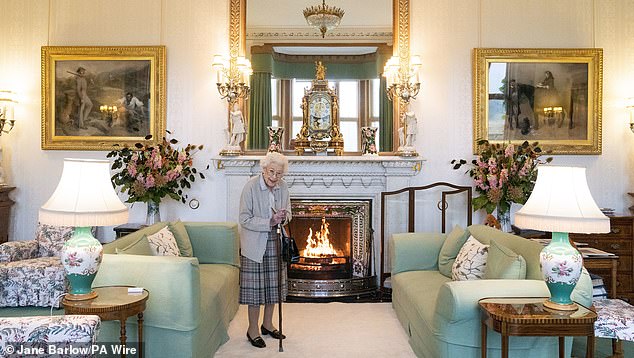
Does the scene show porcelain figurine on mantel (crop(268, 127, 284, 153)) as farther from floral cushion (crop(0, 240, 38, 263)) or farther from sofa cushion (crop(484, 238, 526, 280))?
sofa cushion (crop(484, 238, 526, 280))

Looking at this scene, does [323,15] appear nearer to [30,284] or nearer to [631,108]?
[631,108]

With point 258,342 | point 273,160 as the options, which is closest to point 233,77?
point 273,160

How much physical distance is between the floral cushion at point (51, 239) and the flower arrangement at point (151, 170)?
698 millimetres

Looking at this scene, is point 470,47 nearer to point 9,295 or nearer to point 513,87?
point 513,87

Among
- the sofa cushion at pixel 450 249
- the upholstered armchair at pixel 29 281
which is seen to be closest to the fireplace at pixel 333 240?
the sofa cushion at pixel 450 249

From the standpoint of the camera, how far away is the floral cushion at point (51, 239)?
5.72 m

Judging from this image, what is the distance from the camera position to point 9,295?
5.17 metres

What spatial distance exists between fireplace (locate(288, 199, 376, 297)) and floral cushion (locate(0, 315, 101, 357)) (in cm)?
392

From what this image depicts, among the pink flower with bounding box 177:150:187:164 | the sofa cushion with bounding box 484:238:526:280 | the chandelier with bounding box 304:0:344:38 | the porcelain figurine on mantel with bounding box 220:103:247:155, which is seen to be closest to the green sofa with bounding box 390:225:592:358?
the sofa cushion with bounding box 484:238:526:280

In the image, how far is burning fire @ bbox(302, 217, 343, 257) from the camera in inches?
261

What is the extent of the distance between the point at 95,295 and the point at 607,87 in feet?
18.9

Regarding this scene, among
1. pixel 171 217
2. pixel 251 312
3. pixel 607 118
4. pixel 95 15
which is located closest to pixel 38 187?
pixel 171 217

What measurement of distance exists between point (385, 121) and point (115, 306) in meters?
4.15

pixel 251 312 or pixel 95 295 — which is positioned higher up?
pixel 95 295
